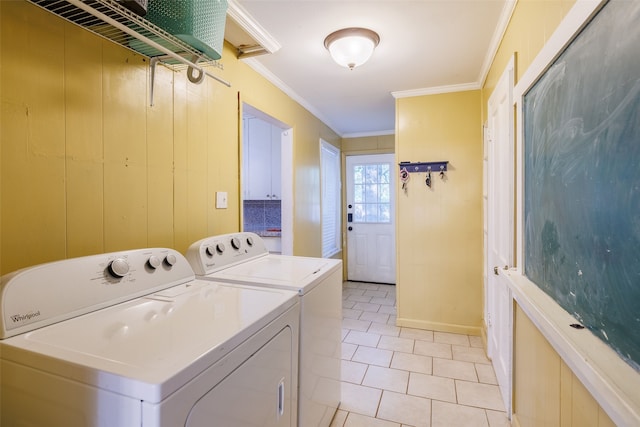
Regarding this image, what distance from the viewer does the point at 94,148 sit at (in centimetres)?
120

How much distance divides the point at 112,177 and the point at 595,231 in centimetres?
166

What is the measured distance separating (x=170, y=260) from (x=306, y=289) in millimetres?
596

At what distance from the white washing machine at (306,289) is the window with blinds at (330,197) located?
6.68 ft

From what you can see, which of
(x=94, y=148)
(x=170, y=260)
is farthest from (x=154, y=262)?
(x=94, y=148)

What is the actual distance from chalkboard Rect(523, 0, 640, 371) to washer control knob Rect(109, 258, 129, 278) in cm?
145

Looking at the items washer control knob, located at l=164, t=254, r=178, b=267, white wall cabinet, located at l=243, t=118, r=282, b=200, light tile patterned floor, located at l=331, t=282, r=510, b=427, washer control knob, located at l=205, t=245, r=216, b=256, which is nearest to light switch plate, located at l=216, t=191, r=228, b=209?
washer control knob, located at l=205, t=245, r=216, b=256

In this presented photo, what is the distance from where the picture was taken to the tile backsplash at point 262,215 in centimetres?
394

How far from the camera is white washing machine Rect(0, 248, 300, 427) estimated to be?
2.18 feet

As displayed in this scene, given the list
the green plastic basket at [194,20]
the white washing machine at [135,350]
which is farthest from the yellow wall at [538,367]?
the green plastic basket at [194,20]

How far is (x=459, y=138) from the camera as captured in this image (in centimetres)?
294

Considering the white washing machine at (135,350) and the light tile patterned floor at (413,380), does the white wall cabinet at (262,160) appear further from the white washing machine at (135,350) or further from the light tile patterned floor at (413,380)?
the white washing machine at (135,350)

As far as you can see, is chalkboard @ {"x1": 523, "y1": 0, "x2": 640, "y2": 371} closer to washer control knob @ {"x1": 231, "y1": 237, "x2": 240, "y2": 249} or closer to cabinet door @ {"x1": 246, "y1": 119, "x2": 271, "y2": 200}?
washer control knob @ {"x1": 231, "y1": 237, "x2": 240, "y2": 249}

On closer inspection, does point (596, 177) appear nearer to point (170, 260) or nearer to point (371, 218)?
point (170, 260)

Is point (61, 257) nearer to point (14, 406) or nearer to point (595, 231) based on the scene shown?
point (14, 406)
